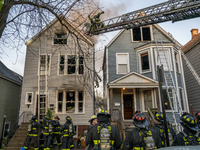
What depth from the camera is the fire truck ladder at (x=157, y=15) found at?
8.80 meters

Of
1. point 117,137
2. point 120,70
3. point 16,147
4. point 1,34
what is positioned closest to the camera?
point 117,137

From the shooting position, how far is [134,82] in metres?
11.4

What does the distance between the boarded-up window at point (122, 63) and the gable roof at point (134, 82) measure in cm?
148

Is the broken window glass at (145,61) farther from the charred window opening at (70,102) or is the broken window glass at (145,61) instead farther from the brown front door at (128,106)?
the charred window opening at (70,102)

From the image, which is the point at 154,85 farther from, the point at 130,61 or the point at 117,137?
the point at 117,137

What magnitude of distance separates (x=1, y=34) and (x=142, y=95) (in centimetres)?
1010

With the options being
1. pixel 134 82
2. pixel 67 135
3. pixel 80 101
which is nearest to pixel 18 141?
pixel 67 135

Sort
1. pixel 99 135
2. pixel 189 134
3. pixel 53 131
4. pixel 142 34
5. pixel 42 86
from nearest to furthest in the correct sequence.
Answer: pixel 189 134 → pixel 99 135 → pixel 53 131 → pixel 42 86 → pixel 142 34

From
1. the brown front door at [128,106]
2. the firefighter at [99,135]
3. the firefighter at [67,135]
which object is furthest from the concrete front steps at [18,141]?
the brown front door at [128,106]

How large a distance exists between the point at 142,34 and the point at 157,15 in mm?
4037

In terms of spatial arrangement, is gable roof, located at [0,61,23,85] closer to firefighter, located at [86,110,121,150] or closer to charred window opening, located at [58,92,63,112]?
charred window opening, located at [58,92,63,112]

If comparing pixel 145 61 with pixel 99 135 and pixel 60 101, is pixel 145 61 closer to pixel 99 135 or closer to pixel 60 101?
pixel 60 101

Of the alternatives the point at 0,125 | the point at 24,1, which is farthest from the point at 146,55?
the point at 0,125

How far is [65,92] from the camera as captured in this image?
1246cm
